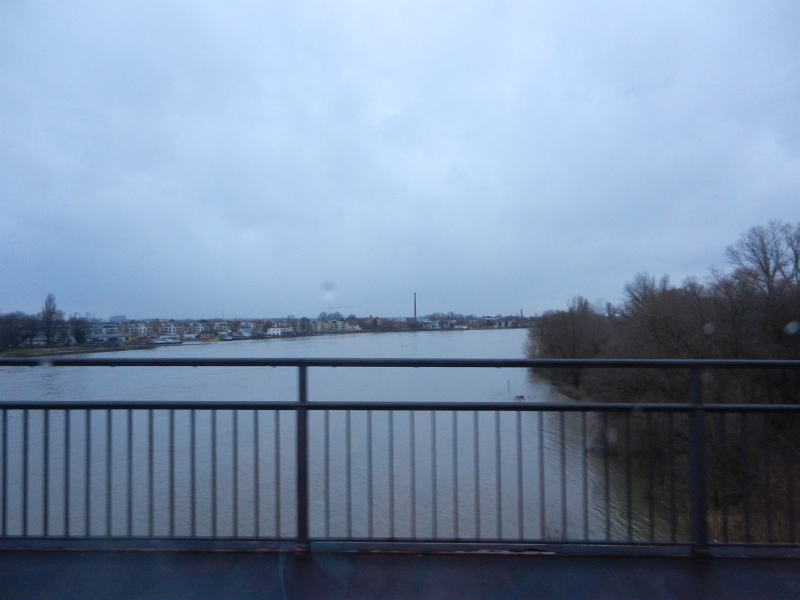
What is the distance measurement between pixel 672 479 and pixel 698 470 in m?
0.21

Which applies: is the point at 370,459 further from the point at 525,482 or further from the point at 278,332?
the point at 278,332

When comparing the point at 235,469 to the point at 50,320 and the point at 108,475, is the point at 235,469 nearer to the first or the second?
the point at 108,475

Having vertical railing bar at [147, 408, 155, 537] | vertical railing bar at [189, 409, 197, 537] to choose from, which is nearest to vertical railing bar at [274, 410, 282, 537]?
vertical railing bar at [189, 409, 197, 537]

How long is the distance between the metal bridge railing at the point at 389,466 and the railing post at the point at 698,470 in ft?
0.03

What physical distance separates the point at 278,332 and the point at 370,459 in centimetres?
572

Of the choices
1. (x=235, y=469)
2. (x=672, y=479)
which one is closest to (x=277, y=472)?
(x=235, y=469)

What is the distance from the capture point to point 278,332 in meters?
9.95

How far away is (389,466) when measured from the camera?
4.53 meters

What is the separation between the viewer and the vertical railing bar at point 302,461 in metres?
4.43

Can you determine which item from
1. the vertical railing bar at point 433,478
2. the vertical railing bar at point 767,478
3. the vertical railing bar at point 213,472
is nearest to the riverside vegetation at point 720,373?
the vertical railing bar at point 767,478

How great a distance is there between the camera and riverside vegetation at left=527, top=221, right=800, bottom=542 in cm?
457

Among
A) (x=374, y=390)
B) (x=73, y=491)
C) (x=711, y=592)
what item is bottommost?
(x=711, y=592)

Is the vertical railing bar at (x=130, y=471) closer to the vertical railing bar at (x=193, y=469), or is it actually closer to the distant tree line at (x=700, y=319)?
the vertical railing bar at (x=193, y=469)

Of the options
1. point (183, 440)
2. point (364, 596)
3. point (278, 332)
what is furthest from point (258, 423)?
point (278, 332)
